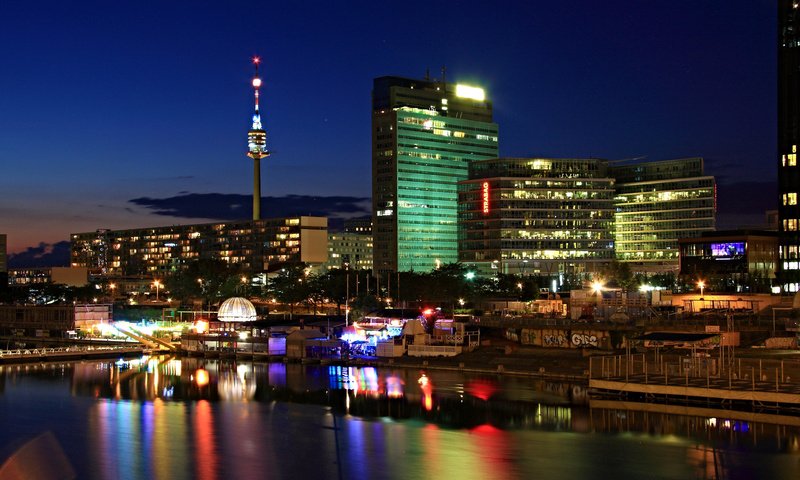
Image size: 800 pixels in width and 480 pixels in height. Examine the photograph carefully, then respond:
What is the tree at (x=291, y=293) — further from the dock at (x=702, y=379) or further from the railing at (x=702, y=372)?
the dock at (x=702, y=379)

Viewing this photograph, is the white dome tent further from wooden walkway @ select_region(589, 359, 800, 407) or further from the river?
wooden walkway @ select_region(589, 359, 800, 407)

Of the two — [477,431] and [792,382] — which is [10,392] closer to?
[477,431]

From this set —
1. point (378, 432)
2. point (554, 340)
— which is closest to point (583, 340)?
point (554, 340)

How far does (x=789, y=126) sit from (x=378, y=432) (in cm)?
10772

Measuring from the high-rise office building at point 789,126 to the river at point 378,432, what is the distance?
270 ft

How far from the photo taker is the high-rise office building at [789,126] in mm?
138250

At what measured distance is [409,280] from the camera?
158 meters

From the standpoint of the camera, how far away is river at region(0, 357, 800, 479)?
45.0m

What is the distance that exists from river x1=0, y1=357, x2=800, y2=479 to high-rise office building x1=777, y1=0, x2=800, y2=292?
82295 millimetres

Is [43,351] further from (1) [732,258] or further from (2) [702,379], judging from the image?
(1) [732,258]

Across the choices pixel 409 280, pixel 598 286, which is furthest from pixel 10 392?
pixel 409 280

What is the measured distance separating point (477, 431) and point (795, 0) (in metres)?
111

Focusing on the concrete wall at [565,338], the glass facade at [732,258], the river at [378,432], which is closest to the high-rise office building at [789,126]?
the glass facade at [732,258]

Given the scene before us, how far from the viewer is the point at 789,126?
13938cm
